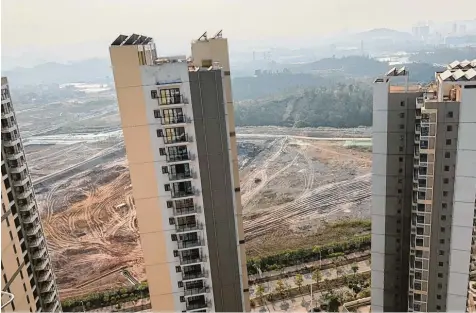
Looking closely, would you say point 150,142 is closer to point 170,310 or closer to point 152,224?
point 152,224

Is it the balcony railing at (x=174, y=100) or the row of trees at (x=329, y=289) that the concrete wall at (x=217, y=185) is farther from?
the row of trees at (x=329, y=289)

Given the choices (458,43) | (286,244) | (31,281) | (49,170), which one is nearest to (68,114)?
(49,170)

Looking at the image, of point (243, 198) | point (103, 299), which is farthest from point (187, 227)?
point (243, 198)

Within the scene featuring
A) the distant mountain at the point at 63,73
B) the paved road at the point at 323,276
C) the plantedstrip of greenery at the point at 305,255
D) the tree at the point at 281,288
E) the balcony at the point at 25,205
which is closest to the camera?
the balcony at the point at 25,205

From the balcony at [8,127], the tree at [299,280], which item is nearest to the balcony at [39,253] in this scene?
the balcony at [8,127]

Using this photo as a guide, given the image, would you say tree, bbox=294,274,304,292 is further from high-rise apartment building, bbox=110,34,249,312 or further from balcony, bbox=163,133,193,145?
balcony, bbox=163,133,193,145

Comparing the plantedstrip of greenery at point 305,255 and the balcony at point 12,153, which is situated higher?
the balcony at point 12,153

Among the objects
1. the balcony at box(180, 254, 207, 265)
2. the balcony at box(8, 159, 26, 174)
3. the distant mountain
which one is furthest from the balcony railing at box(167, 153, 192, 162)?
the distant mountain
